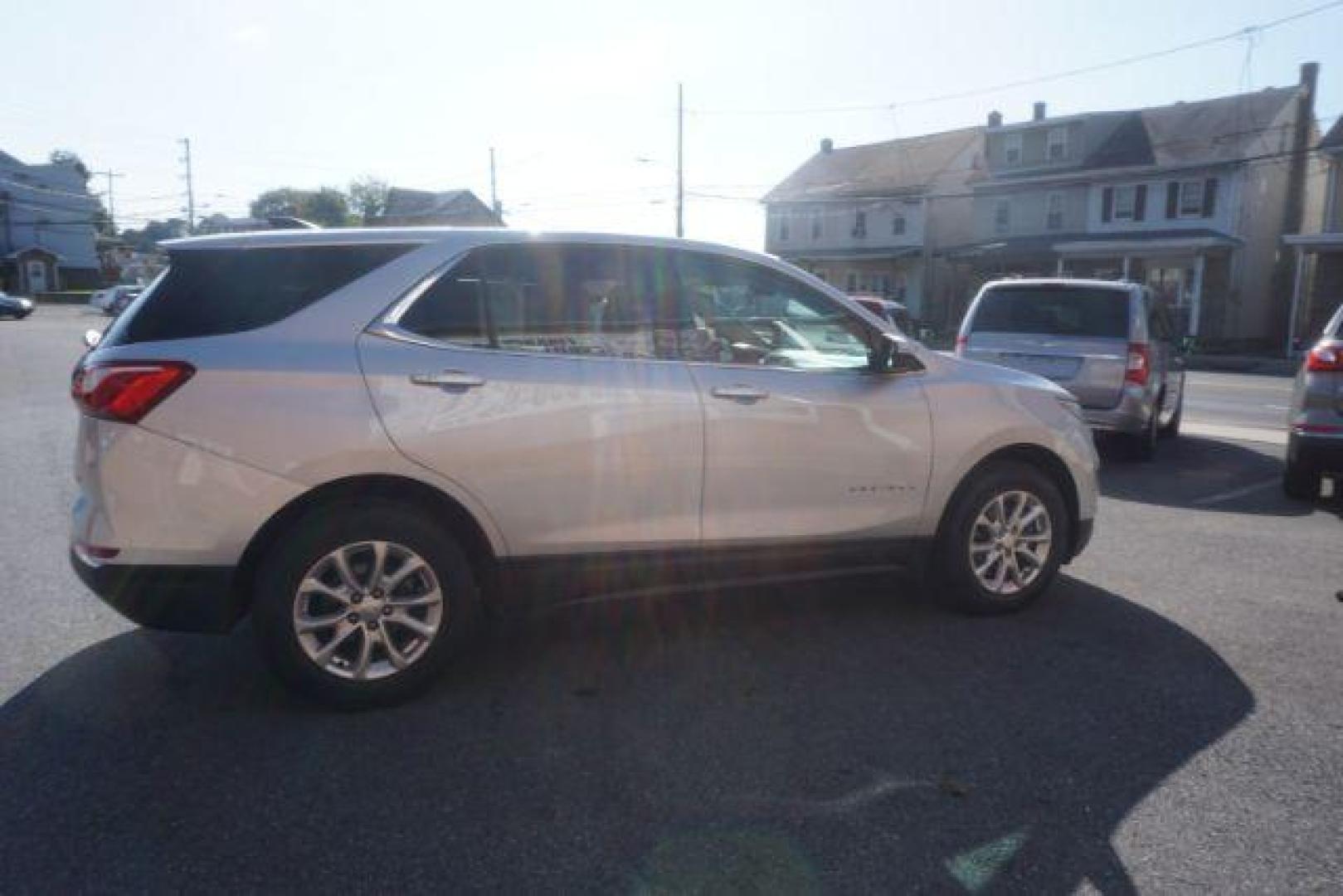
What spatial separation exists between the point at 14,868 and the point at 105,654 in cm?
169

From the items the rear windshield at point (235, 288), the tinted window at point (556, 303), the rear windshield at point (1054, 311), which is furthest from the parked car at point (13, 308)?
the tinted window at point (556, 303)

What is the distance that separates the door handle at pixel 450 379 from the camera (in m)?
3.58

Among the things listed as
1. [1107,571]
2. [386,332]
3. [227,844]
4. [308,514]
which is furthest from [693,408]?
[1107,571]

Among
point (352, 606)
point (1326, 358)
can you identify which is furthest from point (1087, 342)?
point (352, 606)

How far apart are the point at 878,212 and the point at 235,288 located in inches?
1715

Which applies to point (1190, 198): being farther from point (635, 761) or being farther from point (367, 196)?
point (367, 196)

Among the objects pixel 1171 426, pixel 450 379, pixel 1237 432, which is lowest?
pixel 1237 432

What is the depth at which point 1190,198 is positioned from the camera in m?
33.4

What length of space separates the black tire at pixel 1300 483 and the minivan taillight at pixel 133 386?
7532mm

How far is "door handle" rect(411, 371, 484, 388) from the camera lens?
3.58 metres

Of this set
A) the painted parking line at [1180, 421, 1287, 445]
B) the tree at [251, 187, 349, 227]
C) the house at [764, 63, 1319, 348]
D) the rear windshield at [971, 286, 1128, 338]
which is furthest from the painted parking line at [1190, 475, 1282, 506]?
the tree at [251, 187, 349, 227]

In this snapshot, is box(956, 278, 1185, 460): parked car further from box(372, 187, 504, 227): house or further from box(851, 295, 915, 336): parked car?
box(372, 187, 504, 227): house

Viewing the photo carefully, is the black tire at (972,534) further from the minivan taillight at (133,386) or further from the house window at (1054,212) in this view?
the house window at (1054,212)

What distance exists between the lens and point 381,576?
3570 mm
